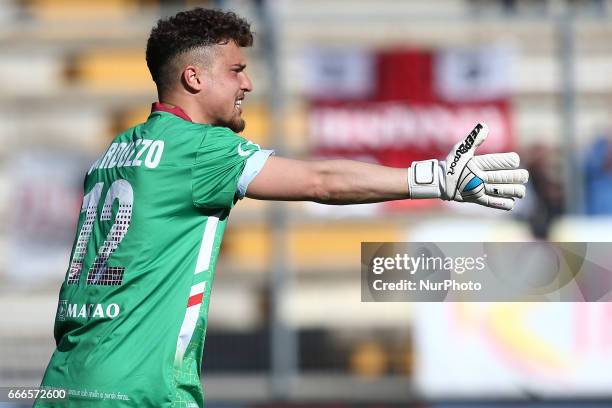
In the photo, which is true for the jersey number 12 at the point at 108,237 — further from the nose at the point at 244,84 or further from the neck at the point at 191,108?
the nose at the point at 244,84

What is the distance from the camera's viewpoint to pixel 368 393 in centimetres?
1007

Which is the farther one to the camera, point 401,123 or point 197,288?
point 401,123

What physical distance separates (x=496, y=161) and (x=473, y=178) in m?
0.09

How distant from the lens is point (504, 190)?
12.0 ft

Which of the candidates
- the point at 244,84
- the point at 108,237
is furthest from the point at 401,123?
the point at 108,237

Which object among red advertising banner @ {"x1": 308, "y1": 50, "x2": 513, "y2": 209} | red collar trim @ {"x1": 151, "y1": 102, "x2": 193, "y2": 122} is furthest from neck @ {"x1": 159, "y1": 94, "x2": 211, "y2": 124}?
red advertising banner @ {"x1": 308, "y1": 50, "x2": 513, "y2": 209}

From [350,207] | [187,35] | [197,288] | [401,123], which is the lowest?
[197,288]

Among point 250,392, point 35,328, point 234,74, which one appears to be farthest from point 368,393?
point 234,74

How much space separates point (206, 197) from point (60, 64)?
26.3 feet

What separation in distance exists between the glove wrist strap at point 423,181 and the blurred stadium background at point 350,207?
6128 mm
